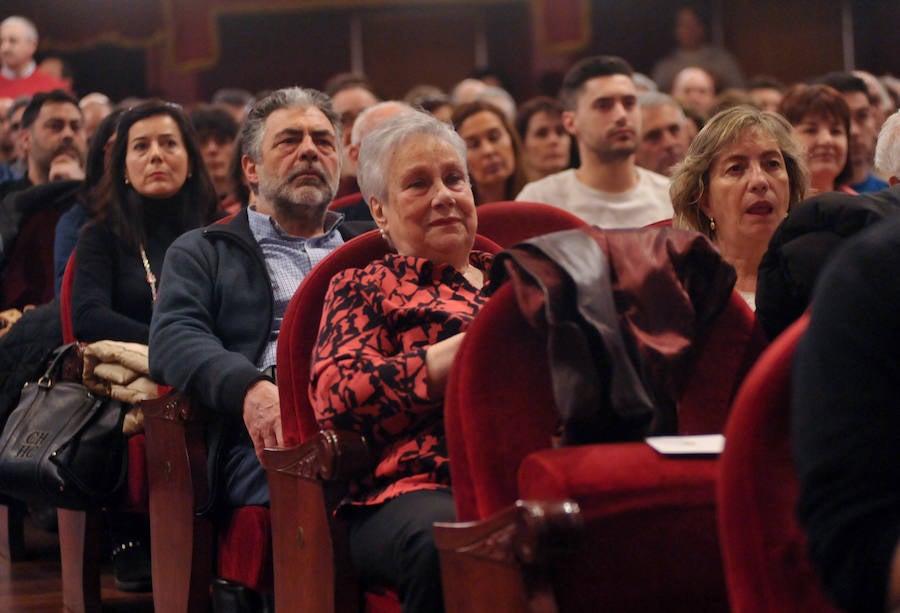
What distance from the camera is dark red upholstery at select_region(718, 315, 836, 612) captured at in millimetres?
1233

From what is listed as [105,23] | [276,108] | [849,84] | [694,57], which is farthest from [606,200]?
[105,23]

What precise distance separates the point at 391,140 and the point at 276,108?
0.81 m

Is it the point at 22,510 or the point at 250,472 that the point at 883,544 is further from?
the point at 22,510

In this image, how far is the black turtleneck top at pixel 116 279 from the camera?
304 cm

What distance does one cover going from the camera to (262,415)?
2.29 meters

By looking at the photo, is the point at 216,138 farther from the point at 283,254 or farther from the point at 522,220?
the point at 522,220

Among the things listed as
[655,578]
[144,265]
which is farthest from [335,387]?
[144,265]

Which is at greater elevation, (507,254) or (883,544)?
(507,254)

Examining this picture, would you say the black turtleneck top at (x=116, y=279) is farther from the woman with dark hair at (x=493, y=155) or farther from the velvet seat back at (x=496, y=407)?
the velvet seat back at (x=496, y=407)

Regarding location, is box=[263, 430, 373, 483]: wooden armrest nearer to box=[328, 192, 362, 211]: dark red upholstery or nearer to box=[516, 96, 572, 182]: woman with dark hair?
box=[328, 192, 362, 211]: dark red upholstery

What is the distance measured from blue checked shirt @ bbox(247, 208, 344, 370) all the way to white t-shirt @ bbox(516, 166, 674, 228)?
1.33 meters

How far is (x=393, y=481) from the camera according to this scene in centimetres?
193

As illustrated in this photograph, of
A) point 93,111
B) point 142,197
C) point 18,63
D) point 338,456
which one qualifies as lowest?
point 338,456

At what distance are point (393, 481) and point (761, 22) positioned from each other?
336 inches
